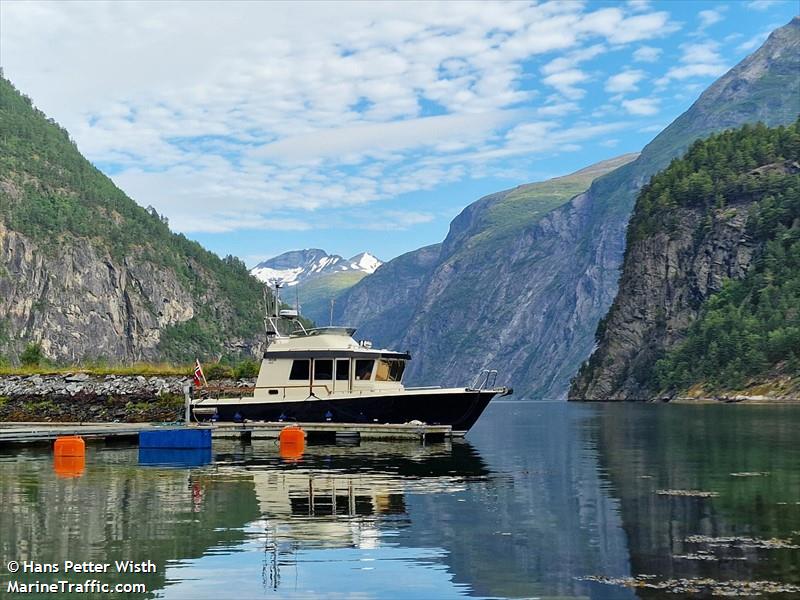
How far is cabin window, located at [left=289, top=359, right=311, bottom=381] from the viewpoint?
186ft

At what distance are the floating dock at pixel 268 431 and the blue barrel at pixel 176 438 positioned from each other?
8.14 feet

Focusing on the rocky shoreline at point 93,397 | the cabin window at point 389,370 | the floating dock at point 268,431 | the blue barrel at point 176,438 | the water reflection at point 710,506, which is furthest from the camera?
the rocky shoreline at point 93,397

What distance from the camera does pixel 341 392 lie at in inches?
2218

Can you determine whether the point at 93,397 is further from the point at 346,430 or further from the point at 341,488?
the point at 341,488

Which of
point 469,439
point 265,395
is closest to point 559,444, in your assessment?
point 469,439

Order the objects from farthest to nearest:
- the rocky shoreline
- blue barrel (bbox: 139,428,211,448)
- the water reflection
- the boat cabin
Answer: the rocky shoreline < the boat cabin < blue barrel (bbox: 139,428,211,448) < the water reflection

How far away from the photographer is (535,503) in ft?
98.1

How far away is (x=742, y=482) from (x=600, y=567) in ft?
53.2

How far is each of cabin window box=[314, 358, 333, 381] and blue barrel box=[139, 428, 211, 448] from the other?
8.90 m

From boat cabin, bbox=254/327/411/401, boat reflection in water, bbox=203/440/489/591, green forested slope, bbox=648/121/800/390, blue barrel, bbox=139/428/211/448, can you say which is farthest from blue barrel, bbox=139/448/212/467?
green forested slope, bbox=648/121/800/390

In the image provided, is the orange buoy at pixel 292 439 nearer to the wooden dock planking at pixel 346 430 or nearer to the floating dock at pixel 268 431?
the wooden dock planking at pixel 346 430

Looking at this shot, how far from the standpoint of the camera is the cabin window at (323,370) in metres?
56.4

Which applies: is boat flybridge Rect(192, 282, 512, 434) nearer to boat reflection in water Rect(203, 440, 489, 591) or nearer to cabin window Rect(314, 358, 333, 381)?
cabin window Rect(314, 358, 333, 381)

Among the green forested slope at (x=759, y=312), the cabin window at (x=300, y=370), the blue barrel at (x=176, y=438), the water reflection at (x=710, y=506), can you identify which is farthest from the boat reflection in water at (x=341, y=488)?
the green forested slope at (x=759, y=312)
